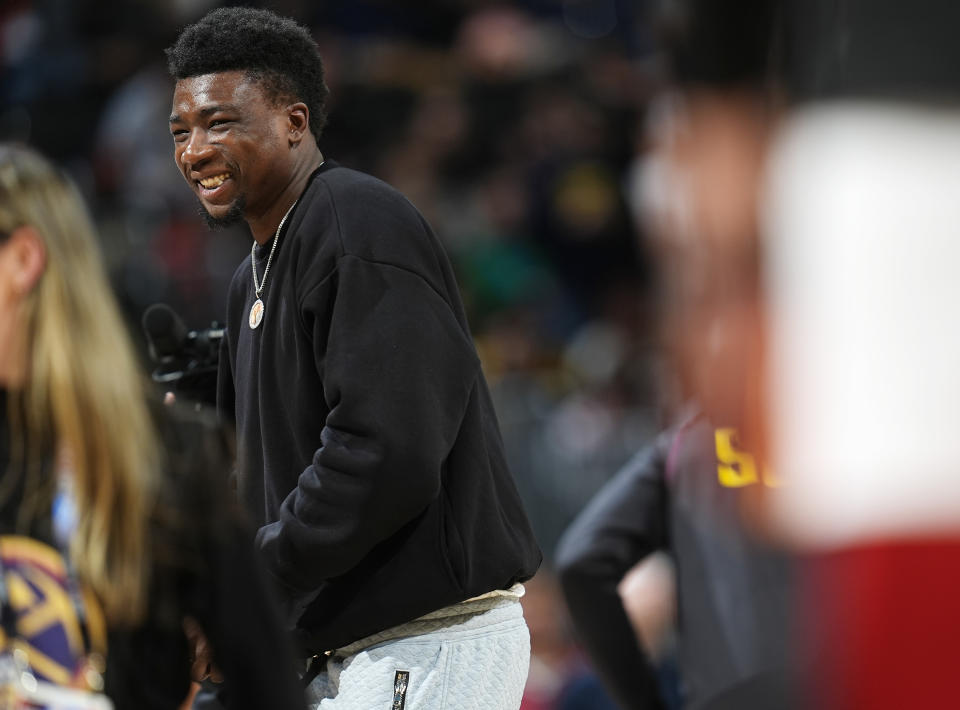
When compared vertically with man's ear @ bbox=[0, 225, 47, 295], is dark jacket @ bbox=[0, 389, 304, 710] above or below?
below

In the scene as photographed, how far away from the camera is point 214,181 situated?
292 cm

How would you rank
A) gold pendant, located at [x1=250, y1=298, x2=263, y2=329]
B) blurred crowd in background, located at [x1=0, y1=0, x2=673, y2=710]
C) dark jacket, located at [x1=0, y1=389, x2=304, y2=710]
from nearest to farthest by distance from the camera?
dark jacket, located at [x1=0, y1=389, x2=304, y2=710] < gold pendant, located at [x1=250, y1=298, x2=263, y2=329] < blurred crowd in background, located at [x1=0, y1=0, x2=673, y2=710]

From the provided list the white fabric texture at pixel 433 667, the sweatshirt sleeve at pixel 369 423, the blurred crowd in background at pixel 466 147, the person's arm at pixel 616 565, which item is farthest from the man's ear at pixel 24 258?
the blurred crowd in background at pixel 466 147

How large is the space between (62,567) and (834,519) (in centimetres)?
122

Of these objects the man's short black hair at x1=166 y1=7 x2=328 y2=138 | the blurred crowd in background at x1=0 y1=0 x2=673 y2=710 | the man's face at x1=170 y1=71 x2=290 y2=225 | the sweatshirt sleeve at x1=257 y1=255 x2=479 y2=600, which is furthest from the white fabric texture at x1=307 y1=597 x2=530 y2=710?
the blurred crowd in background at x1=0 y1=0 x2=673 y2=710

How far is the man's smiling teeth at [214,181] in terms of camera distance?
291 centimetres

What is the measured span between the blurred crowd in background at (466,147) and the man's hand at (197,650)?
230 inches

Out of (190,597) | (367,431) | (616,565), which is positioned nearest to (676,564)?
(616,565)

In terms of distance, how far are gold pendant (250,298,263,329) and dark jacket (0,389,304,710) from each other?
922 mm

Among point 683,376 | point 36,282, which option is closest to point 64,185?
point 36,282

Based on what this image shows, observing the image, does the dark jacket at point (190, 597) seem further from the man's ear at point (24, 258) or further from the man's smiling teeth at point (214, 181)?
the man's smiling teeth at point (214, 181)

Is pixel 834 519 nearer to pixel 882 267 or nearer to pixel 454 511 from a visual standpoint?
pixel 882 267

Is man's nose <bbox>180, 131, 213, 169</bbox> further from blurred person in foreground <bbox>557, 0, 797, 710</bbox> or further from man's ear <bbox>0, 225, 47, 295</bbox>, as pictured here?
blurred person in foreground <bbox>557, 0, 797, 710</bbox>

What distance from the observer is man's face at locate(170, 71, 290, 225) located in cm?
289
